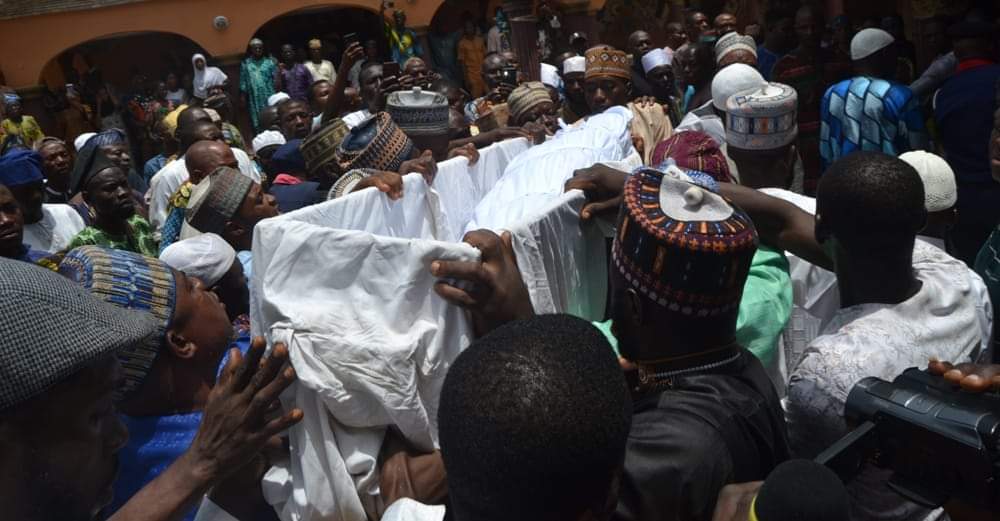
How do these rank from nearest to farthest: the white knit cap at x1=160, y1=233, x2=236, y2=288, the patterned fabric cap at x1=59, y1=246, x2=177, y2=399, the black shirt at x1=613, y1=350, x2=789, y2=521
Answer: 1. the black shirt at x1=613, y1=350, x2=789, y2=521
2. the patterned fabric cap at x1=59, y1=246, x2=177, y2=399
3. the white knit cap at x1=160, y1=233, x2=236, y2=288

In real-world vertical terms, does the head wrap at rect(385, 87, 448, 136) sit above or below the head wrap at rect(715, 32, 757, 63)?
above

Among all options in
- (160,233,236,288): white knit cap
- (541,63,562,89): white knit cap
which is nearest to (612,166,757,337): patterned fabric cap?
(160,233,236,288): white knit cap

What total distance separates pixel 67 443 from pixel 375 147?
5.41ft

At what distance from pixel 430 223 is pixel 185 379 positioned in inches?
34.8

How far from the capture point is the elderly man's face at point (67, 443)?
1310 millimetres

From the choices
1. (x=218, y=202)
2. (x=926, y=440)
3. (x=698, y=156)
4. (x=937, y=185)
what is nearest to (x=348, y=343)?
(x=926, y=440)

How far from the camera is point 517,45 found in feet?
20.9

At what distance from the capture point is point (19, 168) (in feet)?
15.0

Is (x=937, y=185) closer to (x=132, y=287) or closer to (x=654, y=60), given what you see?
(x=132, y=287)

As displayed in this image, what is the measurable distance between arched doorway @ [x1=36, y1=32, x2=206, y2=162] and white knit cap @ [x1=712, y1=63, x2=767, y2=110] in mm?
12279

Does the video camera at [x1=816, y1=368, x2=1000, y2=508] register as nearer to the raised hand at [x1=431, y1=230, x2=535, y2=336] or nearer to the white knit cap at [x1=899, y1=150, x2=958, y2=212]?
the raised hand at [x1=431, y1=230, x2=535, y2=336]

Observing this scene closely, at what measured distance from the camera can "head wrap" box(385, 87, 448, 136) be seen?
335 centimetres

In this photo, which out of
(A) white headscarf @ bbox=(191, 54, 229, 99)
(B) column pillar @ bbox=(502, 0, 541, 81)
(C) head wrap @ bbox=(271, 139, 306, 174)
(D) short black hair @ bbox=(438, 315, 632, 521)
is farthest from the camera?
(A) white headscarf @ bbox=(191, 54, 229, 99)

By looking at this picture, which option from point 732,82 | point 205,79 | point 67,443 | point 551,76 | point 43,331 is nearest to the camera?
point 43,331
